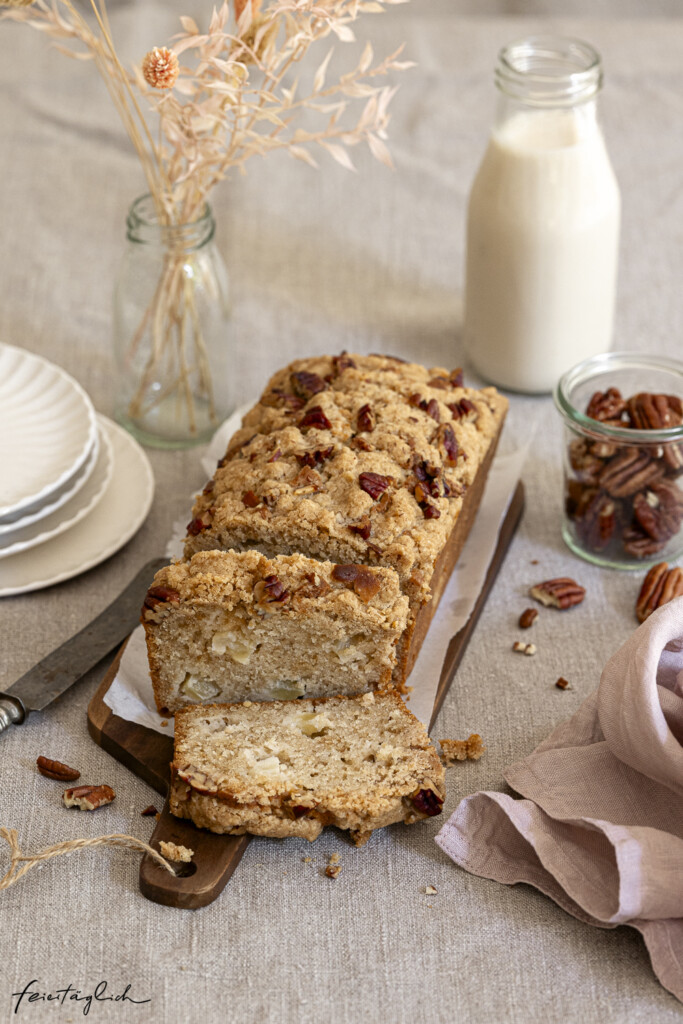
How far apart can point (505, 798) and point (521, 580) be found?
79 cm

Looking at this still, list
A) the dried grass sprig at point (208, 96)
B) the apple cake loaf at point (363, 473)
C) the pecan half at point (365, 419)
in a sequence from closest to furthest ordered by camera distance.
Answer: the apple cake loaf at point (363, 473), the dried grass sprig at point (208, 96), the pecan half at point (365, 419)

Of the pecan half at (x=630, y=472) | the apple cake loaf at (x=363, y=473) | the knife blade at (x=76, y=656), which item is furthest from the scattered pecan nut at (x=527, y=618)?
the knife blade at (x=76, y=656)

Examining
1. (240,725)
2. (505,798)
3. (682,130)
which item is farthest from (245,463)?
(682,130)

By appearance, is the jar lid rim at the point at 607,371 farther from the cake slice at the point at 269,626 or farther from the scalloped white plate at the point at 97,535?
the scalloped white plate at the point at 97,535

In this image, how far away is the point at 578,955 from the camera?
1.83 metres

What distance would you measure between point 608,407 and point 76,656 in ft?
4.54

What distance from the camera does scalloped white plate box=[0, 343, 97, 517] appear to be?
2.53m

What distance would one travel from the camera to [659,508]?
2562 millimetres

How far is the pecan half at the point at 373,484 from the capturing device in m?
2.21

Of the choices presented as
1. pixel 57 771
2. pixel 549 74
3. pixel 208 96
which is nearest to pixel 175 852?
pixel 57 771

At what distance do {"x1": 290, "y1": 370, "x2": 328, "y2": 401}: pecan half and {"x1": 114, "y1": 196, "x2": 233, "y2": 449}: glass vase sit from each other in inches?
19.3

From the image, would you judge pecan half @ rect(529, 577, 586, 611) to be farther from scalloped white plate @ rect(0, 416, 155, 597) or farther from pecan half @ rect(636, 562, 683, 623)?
scalloped white plate @ rect(0, 416, 155, 597)

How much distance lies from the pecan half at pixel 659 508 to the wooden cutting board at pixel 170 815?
15.1 inches

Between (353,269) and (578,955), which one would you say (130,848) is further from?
(353,269)
